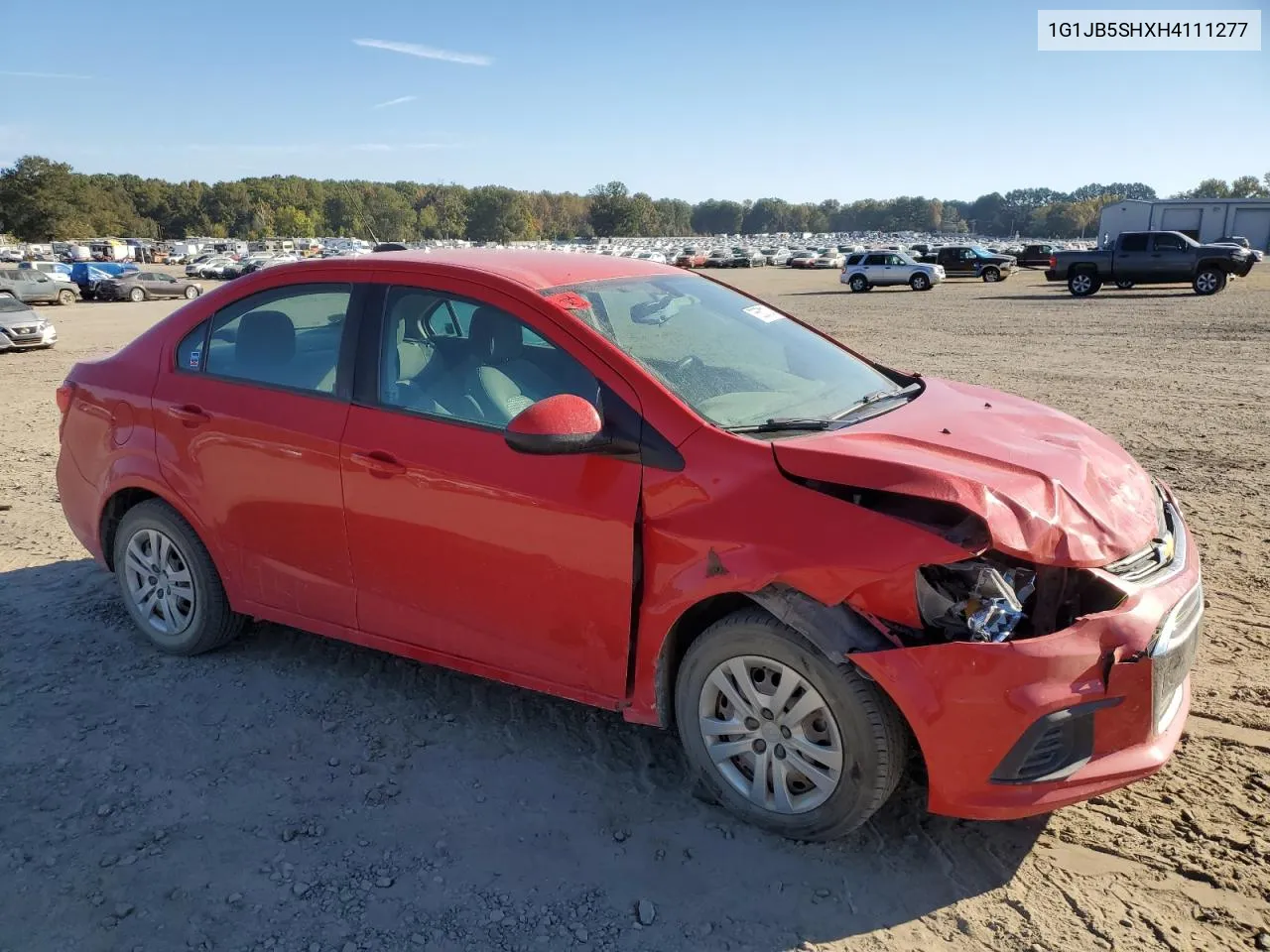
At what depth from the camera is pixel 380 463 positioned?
3.41 meters

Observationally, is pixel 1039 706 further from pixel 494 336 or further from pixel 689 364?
pixel 494 336

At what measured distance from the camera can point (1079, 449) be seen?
10.5 ft

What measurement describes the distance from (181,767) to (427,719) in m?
0.90

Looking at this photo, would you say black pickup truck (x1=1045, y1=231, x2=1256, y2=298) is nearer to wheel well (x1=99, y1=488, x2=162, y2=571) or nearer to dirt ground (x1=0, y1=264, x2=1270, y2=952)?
dirt ground (x1=0, y1=264, x2=1270, y2=952)

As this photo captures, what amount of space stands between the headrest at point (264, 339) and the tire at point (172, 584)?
830 millimetres

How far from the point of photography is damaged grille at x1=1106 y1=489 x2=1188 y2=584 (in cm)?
275

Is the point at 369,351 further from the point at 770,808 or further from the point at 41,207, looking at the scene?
the point at 41,207

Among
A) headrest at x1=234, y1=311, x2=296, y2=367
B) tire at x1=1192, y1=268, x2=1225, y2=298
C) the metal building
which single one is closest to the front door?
headrest at x1=234, y1=311, x2=296, y2=367

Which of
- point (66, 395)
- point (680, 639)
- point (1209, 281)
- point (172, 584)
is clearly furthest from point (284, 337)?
point (1209, 281)

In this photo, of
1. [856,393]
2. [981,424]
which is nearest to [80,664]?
[856,393]

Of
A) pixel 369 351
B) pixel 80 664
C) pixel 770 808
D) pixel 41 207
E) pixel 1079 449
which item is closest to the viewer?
pixel 770 808

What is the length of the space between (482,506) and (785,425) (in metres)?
1.08

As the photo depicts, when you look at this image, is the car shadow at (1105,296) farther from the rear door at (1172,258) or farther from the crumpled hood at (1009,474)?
the crumpled hood at (1009,474)

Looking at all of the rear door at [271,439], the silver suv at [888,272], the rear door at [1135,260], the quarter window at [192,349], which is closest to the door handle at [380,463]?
the rear door at [271,439]
